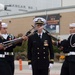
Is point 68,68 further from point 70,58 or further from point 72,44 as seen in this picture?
point 72,44

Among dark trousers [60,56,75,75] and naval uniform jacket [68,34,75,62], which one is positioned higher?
naval uniform jacket [68,34,75,62]

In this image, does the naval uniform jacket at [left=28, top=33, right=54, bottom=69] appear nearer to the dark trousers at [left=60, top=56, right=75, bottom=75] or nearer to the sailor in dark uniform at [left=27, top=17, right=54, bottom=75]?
the sailor in dark uniform at [left=27, top=17, right=54, bottom=75]

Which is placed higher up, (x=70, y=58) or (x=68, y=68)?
(x=70, y=58)

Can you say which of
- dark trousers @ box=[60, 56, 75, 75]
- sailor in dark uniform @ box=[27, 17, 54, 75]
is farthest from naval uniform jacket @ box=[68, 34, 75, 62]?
sailor in dark uniform @ box=[27, 17, 54, 75]

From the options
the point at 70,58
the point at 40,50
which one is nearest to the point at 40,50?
the point at 40,50

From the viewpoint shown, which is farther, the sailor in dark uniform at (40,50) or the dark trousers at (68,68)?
the sailor in dark uniform at (40,50)

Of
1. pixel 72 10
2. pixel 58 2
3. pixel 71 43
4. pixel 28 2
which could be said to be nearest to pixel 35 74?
pixel 71 43

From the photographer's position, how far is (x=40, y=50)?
838cm

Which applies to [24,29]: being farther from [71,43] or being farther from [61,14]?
[71,43]

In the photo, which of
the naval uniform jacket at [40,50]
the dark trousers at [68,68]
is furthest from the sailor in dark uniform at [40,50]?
the dark trousers at [68,68]

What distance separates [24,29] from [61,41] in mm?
43935

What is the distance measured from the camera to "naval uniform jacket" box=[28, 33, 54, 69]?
8.38 meters

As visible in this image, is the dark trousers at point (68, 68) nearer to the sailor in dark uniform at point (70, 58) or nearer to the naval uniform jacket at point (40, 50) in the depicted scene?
the sailor in dark uniform at point (70, 58)

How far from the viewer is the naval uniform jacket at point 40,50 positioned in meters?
8.38
